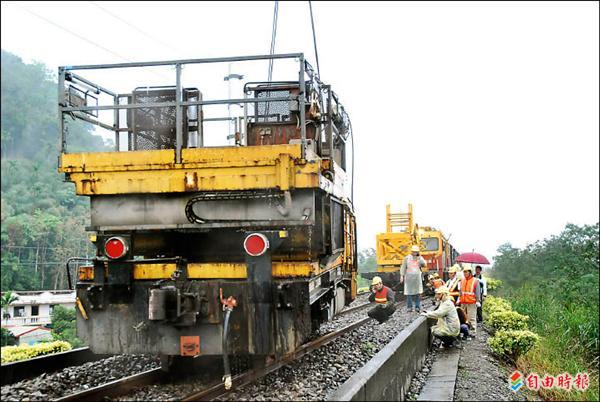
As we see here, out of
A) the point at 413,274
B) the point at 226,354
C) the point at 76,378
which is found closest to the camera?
the point at 226,354

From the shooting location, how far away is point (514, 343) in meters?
8.92

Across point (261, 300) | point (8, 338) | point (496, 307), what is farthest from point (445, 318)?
point (8, 338)

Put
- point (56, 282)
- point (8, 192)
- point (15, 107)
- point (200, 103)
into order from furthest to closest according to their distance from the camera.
Answer: point (15, 107)
point (8, 192)
point (56, 282)
point (200, 103)

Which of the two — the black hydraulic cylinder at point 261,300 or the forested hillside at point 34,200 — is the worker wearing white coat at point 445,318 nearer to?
the black hydraulic cylinder at point 261,300

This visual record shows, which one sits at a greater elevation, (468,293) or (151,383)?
(468,293)

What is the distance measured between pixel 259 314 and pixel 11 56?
120023 millimetres

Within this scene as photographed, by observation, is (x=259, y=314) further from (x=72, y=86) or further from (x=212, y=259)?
(x=72, y=86)

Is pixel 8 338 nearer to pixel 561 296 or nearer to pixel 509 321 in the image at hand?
pixel 509 321

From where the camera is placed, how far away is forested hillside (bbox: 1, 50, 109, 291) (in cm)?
3775

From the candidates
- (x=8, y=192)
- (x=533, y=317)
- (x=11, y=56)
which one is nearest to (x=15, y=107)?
(x=11, y=56)

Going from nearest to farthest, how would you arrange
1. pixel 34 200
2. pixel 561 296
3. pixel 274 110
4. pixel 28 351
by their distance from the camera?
pixel 28 351 < pixel 274 110 < pixel 561 296 < pixel 34 200

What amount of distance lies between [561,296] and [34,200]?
4627cm

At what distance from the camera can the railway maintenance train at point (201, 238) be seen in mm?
5586

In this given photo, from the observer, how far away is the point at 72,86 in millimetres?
6426
